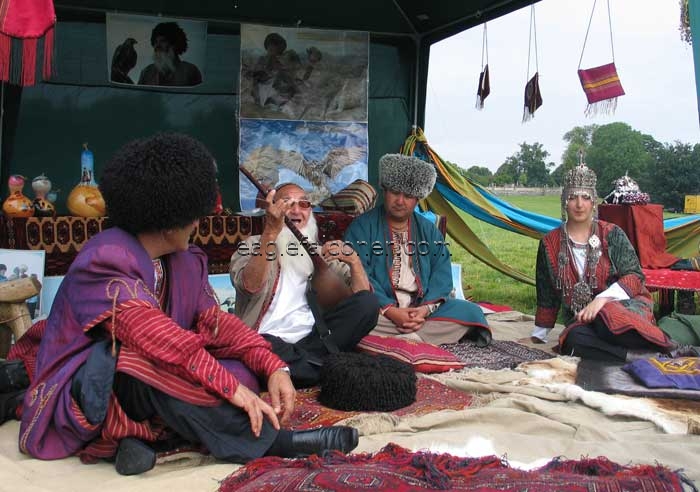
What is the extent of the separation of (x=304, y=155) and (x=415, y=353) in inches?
124

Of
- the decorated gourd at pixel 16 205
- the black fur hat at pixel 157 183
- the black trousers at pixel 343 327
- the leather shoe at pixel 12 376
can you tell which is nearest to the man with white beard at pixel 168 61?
the decorated gourd at pixel 16 205

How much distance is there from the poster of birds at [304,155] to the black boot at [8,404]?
149 inches

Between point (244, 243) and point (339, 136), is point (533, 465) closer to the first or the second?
point (244, 243)

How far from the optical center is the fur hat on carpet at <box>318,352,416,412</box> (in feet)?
9.95

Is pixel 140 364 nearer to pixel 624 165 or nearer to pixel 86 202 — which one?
pixel 86 202

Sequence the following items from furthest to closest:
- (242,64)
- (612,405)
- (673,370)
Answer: (242,64), (673,370), (612,405)

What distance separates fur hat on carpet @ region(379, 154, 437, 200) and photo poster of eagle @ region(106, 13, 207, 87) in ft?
8.39

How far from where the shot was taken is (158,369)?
7.13 feet

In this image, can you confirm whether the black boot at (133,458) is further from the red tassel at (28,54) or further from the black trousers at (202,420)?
the red tassel at (28,54)

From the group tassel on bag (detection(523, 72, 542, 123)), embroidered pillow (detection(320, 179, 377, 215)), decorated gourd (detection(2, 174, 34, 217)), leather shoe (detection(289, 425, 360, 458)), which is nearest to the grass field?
tassel on bag (detection(523, 72, 542, 123))

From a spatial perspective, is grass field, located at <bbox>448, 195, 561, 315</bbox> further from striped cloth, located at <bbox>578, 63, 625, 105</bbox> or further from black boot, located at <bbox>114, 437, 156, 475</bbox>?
black boot, located at <bbox>114, 437, 156, 475</bbox>

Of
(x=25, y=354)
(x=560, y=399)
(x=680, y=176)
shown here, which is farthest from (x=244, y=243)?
(x=680, y=176)

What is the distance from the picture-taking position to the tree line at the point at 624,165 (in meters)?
13.4

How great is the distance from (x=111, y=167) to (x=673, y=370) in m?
2.90
